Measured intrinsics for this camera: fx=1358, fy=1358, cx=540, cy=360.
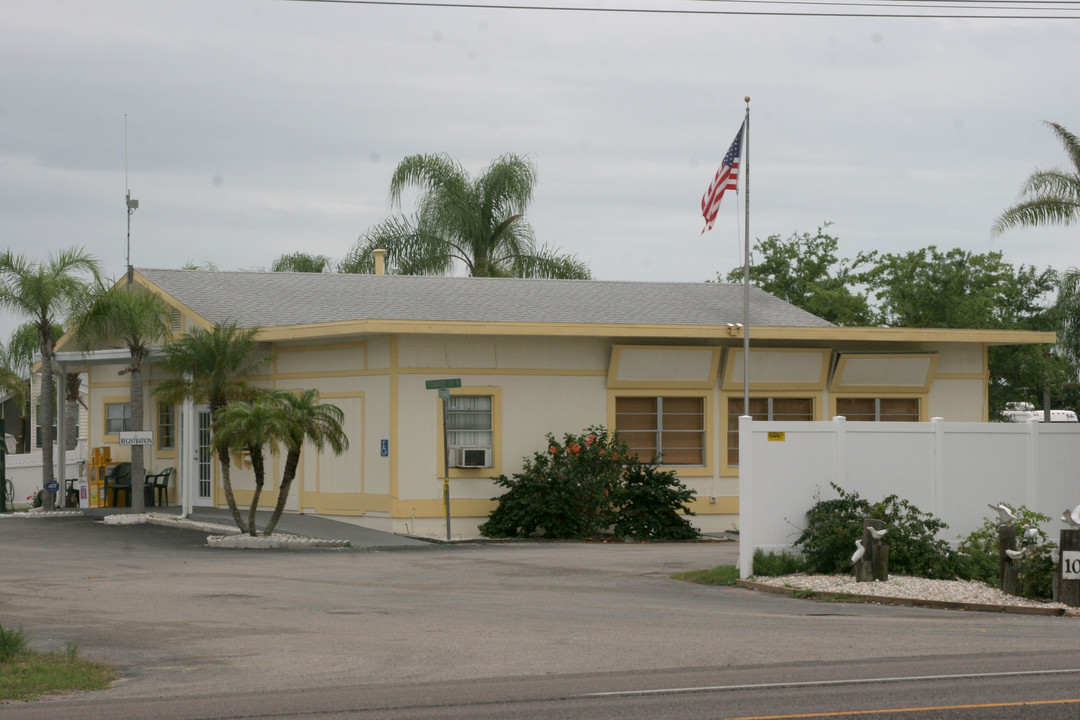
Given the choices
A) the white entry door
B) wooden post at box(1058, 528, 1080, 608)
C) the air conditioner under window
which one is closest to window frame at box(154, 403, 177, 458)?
the white entry door

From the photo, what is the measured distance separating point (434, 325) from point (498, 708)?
15.8 m

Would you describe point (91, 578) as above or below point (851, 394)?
below

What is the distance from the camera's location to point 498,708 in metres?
9.02

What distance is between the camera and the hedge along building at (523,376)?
2538 cm

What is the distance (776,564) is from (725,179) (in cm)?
1011

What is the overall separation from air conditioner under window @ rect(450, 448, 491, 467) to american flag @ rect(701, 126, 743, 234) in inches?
238

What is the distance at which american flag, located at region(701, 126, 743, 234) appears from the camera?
1009 inches

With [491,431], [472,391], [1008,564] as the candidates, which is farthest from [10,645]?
[491,431]

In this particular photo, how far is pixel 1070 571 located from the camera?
15172 millimetres

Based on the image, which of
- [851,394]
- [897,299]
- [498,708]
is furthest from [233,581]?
[897,299]

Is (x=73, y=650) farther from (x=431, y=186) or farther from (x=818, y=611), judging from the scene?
(x=431, y=186)

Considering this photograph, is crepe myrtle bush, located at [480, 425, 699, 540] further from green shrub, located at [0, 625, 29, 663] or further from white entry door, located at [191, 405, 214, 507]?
green shrub, located at [0, 625, 29, 663]

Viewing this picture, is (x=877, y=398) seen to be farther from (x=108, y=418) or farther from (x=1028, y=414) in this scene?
(x=1028, y=414)

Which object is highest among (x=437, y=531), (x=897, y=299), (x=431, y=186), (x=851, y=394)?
(x=431, y=186)
